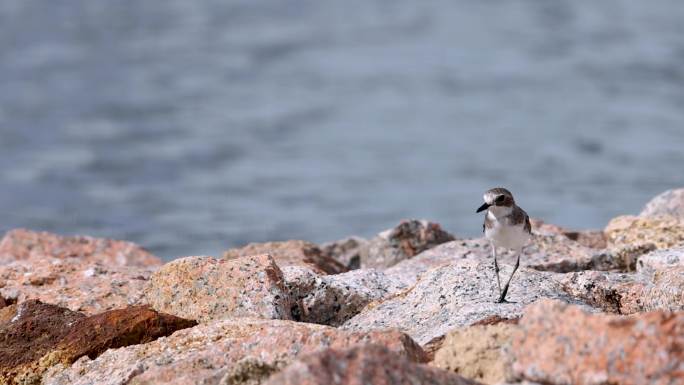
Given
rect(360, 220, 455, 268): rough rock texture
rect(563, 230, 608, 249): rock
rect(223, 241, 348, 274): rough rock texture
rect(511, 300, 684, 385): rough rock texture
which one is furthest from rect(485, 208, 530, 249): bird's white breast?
rect(563, 230, 608, 249): rock

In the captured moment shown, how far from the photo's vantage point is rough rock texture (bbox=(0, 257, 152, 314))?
827cm

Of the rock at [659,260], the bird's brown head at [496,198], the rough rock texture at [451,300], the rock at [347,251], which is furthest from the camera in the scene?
the rock at [347,251]

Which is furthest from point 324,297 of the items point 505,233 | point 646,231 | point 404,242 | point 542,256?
point 646,231

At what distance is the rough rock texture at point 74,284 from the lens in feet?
27.1

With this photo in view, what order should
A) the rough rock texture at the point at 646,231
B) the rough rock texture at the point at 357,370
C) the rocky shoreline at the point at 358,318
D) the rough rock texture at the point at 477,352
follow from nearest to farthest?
the rough rock texture at the point at 357,370
the rocky shoreline at the point at 358,318
the rough rock texture at the point at 477,352
the rough rock texture at the point at 646,231

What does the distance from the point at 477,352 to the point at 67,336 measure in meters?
2.73

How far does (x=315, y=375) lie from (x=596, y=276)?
11.7 ft

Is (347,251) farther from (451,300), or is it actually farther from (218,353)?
(218,353)

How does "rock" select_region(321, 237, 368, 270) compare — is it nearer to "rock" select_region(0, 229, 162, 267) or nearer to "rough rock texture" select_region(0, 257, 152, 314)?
"rock" select_region(0, 229, 162, 267)

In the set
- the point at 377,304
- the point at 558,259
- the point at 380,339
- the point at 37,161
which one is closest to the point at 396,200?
the point at 37,161

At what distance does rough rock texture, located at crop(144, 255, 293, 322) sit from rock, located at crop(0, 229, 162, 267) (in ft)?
11.1

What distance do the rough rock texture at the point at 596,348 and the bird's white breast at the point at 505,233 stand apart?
70.0 inches

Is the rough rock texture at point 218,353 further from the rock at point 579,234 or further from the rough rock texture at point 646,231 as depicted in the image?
the rock at point 579,234

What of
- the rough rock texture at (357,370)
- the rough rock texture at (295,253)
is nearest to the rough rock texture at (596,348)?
the rough rock texture at (357,370)
